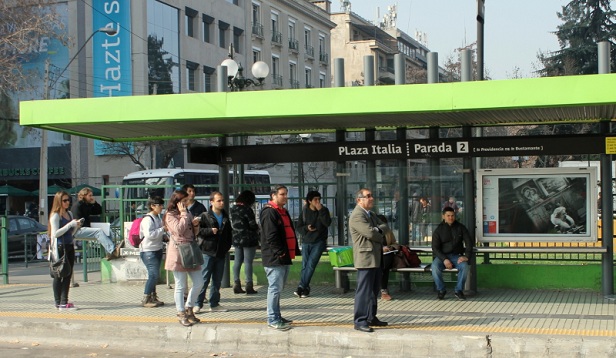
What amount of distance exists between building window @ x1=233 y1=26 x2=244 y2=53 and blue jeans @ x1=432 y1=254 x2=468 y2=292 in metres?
41.2

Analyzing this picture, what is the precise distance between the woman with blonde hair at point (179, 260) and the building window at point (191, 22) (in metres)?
37.5

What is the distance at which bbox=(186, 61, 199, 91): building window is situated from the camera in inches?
1810

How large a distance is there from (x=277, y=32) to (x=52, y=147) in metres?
18.5

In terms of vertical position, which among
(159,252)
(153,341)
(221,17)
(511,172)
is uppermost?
(221,17)

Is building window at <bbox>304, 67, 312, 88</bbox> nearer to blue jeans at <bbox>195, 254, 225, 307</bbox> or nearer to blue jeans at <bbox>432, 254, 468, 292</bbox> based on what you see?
blue jeans at <bbox>432, 254, 468, 292</bbox>

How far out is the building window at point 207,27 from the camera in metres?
47.7

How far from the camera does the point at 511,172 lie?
11.5 m

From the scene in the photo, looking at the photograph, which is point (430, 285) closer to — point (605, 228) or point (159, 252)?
point (605, 228)

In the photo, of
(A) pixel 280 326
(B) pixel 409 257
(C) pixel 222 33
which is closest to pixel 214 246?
(A) pixel 280 326

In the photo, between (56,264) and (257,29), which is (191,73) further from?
(56,264)

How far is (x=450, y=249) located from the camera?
11.3m

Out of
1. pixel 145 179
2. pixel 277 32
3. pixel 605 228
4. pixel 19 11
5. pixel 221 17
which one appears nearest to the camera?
pixel 605 228

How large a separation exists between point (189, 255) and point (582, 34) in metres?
33.5

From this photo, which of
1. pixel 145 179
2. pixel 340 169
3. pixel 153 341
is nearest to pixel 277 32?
pixel 145 179
